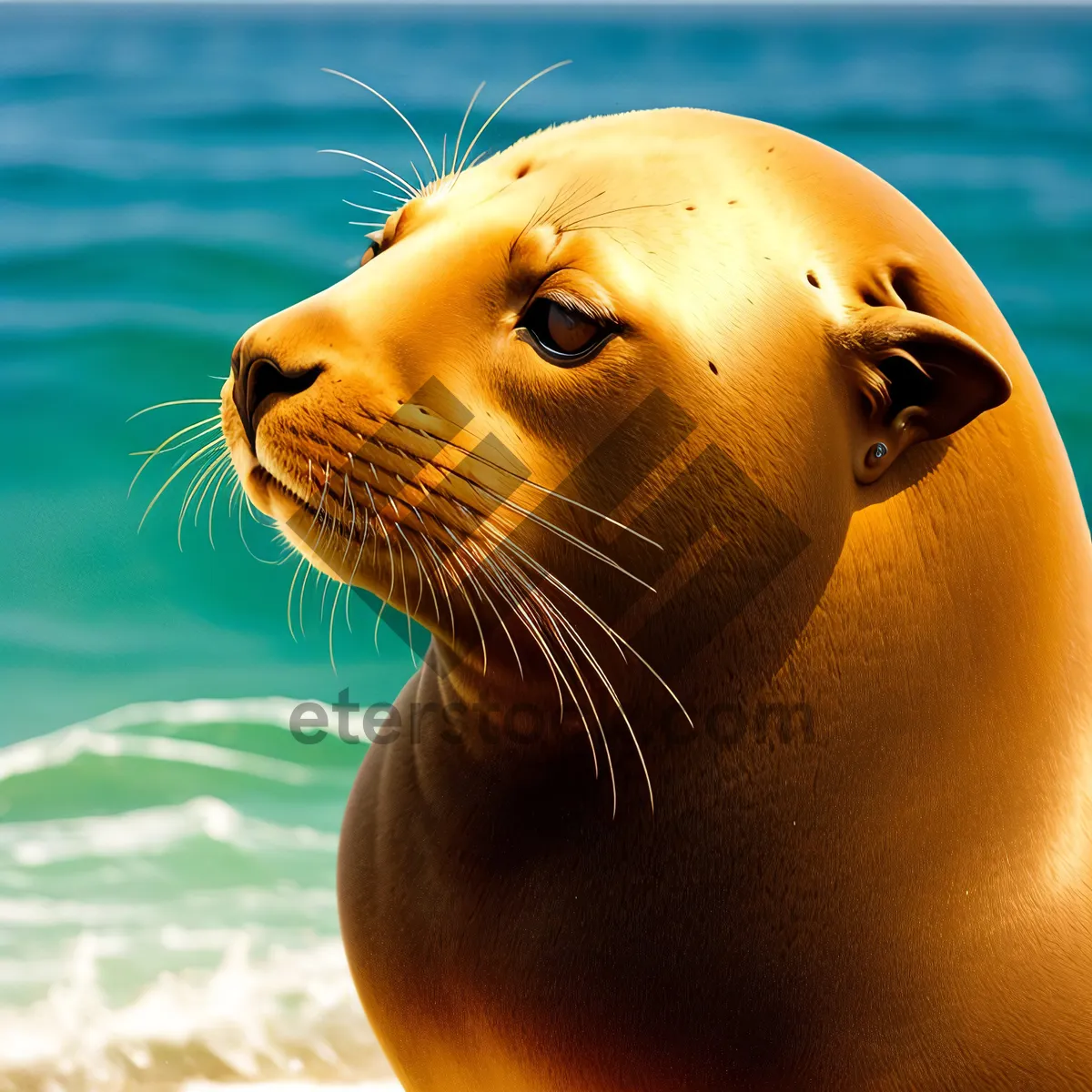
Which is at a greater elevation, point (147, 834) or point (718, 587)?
point (147, 834)

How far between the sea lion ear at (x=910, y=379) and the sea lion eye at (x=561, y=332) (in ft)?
0.69

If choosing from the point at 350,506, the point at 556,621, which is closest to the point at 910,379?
the point at 556,621

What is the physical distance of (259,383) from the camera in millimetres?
1225

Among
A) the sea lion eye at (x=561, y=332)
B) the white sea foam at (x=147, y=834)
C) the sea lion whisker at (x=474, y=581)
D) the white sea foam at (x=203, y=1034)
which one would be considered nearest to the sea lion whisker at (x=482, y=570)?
the sea lion whisker at (x=474, y=581)

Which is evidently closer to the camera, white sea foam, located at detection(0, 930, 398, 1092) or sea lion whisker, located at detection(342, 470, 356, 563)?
sea lion whisker, located at detection(342, 470, 356, 563)

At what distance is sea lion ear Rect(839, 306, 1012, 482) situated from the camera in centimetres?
112

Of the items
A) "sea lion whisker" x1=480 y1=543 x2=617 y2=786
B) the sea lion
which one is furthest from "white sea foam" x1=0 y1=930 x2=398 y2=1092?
"sea lion whisker" x1=480 y1=543 x2=617 y2=786

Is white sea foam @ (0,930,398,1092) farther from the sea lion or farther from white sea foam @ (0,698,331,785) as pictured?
the sea lion

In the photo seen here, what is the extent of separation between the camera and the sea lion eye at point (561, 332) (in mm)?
1152

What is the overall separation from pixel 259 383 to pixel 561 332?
0.27 meters

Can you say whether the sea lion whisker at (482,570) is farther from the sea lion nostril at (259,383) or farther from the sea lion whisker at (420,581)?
the sea lion nostril at (259,383)

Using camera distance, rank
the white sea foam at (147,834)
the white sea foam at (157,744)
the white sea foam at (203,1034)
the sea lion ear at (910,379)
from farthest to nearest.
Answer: the white sea foam at (157,744) < the white sea foam at (147,834) < the white sea foam at (203,1034) < the sea lion ear at (910,379)

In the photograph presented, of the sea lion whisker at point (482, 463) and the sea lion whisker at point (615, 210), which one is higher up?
the sea lion whisker at point (615, 210)

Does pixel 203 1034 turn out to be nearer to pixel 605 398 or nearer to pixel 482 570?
pixel 482 570
